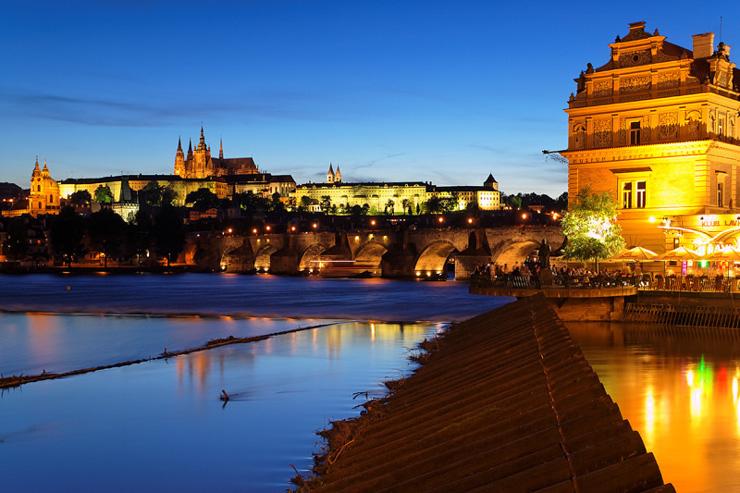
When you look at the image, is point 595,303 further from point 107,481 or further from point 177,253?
point 177,253

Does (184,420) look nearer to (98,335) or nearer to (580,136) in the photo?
(98,335)

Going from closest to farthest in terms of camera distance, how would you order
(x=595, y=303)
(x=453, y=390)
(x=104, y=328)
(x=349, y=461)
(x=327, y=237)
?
(x=349, y=461), (x=453, y=390), (x=595, y=303), (x=104, y=328), (x=327, y=237)

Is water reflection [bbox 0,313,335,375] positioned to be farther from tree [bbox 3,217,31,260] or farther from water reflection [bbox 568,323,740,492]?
tree [bbox 3,217,31,260]

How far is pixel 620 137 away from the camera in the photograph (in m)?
39.8

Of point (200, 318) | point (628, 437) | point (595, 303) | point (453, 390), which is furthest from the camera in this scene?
point (200, 318)

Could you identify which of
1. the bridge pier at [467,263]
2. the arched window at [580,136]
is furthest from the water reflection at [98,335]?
the bridge pier at [467,263]

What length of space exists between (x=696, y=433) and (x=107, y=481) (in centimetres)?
985

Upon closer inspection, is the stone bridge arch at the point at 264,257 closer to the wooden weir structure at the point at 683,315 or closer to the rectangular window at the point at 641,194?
the rectangular window at the point at 641,194

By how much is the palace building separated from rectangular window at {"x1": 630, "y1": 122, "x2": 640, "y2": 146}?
0.15 feet

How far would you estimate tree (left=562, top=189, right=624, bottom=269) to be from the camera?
37281 mm

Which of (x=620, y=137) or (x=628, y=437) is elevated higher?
(x=620, y=137)

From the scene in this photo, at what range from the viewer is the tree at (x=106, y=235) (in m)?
140

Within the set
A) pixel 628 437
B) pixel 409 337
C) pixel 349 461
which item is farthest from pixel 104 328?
pixel 628 437

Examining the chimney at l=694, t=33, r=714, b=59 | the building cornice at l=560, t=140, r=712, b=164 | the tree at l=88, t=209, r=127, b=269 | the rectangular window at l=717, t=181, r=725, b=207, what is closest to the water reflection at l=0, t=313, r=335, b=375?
the building cornice at l=560, t=140, r=712, b=164
